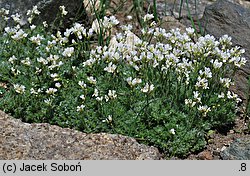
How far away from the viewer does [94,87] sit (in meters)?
5.52

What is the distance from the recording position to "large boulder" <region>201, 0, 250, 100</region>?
5.99 metres

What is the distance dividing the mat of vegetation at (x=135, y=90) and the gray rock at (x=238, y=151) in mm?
239

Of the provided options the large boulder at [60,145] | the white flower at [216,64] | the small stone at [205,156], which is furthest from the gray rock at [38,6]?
the small stone at [205,156]

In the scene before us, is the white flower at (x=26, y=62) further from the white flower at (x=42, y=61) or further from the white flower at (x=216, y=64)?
the white flower at (x=216, y=64)

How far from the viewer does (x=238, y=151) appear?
5102 mm

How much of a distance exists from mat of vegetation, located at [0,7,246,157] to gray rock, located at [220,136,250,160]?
239 millimetres

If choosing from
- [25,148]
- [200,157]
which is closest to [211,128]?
[200,157]

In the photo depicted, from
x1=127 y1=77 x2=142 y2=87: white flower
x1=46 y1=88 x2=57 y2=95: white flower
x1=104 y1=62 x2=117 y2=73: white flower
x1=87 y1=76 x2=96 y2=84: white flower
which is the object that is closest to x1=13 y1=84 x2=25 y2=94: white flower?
x1=46 y1=88 x2=57 y2=95: white flower

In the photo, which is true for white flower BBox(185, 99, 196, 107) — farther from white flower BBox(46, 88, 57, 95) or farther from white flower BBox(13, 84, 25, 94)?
white flower BBox(13, 84, 25, 94)

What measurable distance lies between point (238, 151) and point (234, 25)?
175 centimetres

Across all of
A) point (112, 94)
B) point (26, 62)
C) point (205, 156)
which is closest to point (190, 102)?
point (205, 156)

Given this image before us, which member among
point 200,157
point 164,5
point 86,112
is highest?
point 164,5
